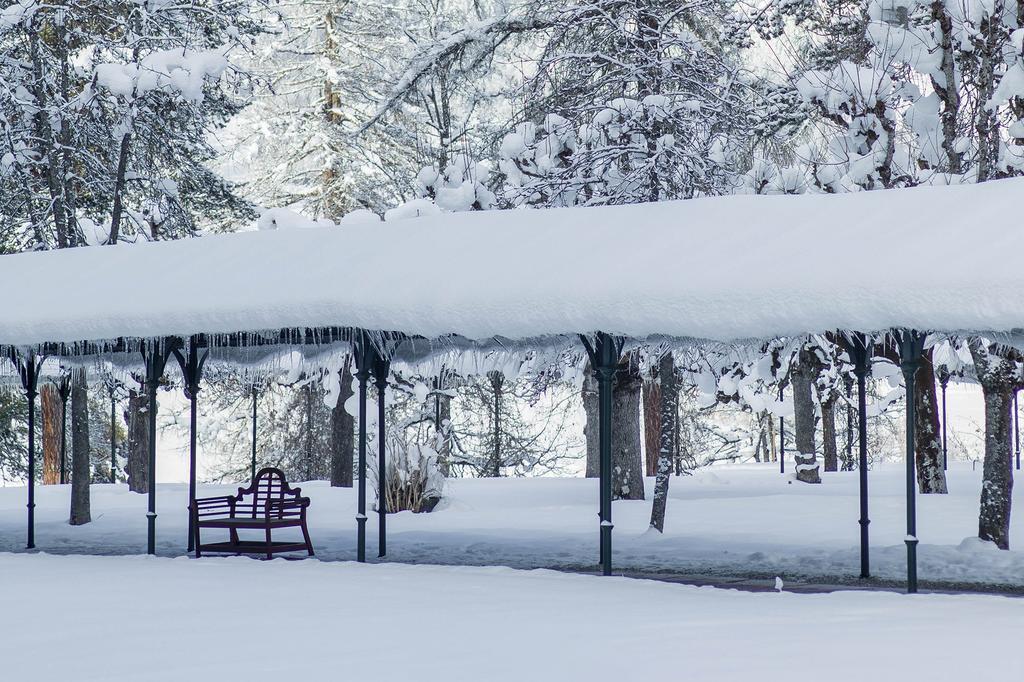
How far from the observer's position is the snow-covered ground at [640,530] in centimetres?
1190

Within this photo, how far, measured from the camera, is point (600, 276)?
34.6 feet

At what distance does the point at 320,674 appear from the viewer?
673 centimetres

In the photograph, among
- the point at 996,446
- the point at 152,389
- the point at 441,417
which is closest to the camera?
the point at 996,446

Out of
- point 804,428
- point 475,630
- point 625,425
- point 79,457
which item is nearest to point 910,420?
point 475,630

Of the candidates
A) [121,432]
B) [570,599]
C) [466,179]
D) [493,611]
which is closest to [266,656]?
[493,611]

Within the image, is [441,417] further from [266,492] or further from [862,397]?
[862,397]

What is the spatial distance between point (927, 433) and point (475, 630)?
1273cm

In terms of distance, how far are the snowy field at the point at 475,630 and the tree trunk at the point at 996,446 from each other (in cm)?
335

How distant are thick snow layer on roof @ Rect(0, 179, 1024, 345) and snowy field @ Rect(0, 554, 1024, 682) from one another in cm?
214

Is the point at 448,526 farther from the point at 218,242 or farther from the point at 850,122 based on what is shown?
the point at 850,122

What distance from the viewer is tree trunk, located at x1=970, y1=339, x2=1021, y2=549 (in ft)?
39.9

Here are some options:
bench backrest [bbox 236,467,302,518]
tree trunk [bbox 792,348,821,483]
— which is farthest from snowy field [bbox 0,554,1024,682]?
tree trunk [bbox 792,348,821,483]

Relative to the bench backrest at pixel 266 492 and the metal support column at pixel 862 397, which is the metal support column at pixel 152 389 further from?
the metal support column at pixel 862 397

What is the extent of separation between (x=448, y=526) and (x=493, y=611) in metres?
7.53
